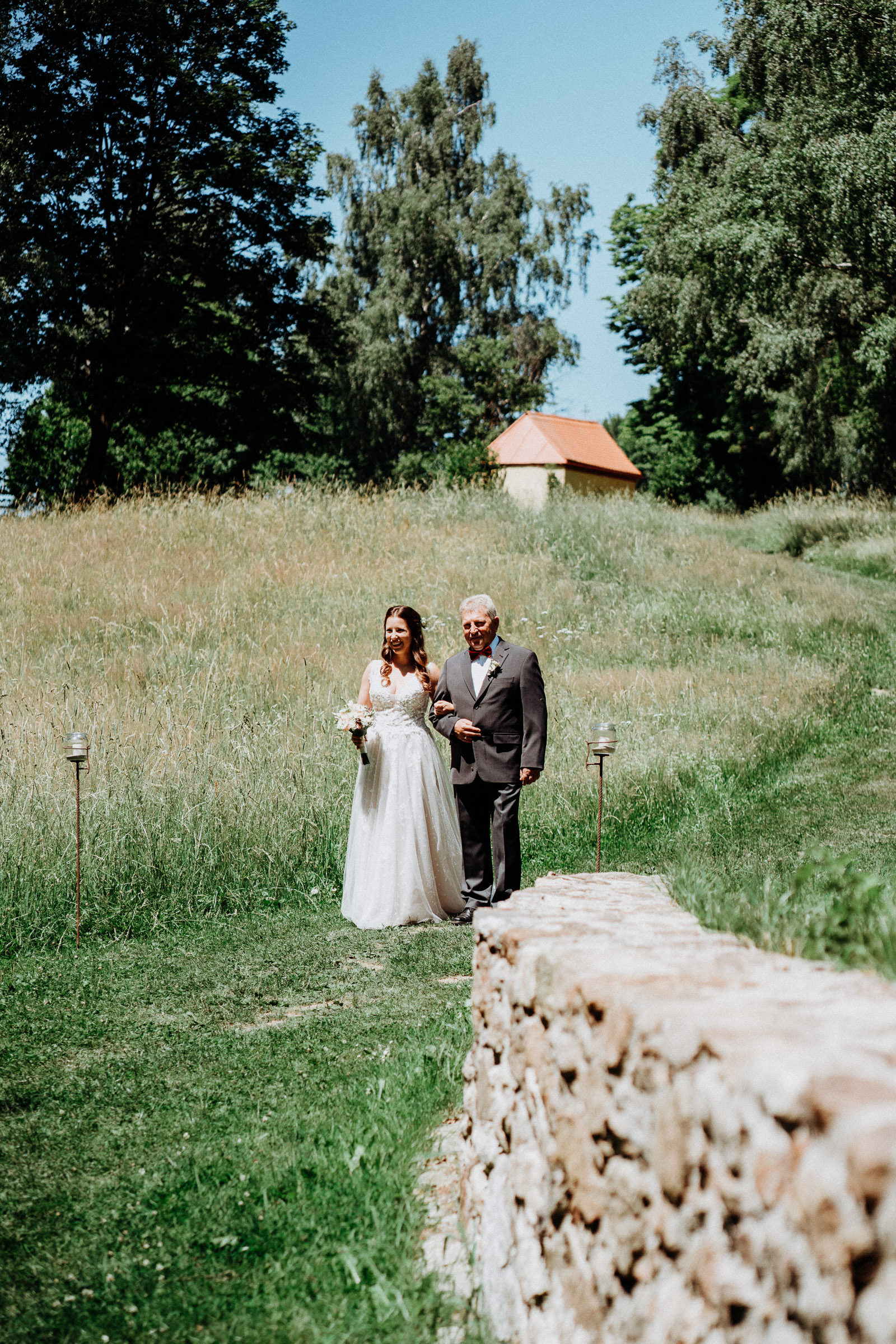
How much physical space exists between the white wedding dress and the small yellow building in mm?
30646

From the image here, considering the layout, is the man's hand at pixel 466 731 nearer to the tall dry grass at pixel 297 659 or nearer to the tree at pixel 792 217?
the tall dry grass at pixel 297 659

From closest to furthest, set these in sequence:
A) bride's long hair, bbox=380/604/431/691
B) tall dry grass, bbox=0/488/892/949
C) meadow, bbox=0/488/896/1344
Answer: meadow, bbox=0/488/896/1344, bride's long hair, bbox=380/604/431/691, tall dry grass, bbox=0/488/892/949

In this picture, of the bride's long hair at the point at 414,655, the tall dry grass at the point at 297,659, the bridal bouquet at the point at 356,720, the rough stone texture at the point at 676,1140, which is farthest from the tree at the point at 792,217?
the rough stone texture at the point at 676,1140

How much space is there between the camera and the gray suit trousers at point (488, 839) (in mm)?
7027

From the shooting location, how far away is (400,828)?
7547mm

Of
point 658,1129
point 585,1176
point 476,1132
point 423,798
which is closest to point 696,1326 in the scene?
point 658,1129

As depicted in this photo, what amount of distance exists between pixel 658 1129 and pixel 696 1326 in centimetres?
31

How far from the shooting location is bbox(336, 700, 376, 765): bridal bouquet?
7309mm

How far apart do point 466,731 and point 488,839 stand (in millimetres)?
786

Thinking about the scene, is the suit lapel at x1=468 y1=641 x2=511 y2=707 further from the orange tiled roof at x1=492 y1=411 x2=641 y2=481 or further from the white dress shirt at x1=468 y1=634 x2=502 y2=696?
the orange tiled roof at x1=492 y1=411 x2=641 y2=481

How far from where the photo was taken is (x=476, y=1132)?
325 cm

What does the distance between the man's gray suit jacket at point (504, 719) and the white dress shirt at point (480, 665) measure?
2cm

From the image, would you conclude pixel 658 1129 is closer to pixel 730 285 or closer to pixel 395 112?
pixel 730 285

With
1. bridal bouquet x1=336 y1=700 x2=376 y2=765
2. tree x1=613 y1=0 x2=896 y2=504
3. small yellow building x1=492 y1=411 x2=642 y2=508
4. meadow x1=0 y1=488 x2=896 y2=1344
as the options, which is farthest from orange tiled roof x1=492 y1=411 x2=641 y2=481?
bridal bouquet x1=336 y1=700 x2=376 y2=765
